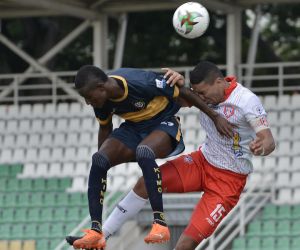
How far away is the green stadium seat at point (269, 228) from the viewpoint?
14383mm

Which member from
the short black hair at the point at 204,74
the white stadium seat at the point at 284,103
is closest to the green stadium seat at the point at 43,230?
the white stadium seat at the point at 284,103

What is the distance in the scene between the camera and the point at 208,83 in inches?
348

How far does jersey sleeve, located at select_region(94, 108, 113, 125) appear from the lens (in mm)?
8945

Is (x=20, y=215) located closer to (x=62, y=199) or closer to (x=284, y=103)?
(x=62, y=199)

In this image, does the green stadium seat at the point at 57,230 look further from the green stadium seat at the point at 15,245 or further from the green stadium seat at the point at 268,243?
the green stadium seat at the point at 268,243

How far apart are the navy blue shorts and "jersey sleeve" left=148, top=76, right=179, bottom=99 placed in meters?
0.27

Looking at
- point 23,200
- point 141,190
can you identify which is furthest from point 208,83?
point 23,200

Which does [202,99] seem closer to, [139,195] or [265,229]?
[139,195]

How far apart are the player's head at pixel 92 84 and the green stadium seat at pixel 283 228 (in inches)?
250

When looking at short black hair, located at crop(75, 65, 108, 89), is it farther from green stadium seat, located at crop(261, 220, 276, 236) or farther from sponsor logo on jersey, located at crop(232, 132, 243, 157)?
green stadium seat, located at crop(261, 220, 276, 236)

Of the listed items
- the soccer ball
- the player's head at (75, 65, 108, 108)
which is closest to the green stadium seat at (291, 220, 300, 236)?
the soccer ball

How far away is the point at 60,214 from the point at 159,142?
7.09m

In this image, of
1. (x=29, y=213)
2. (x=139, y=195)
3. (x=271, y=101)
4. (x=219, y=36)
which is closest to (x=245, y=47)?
(x=219, y=36)

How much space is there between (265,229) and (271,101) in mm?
2767
